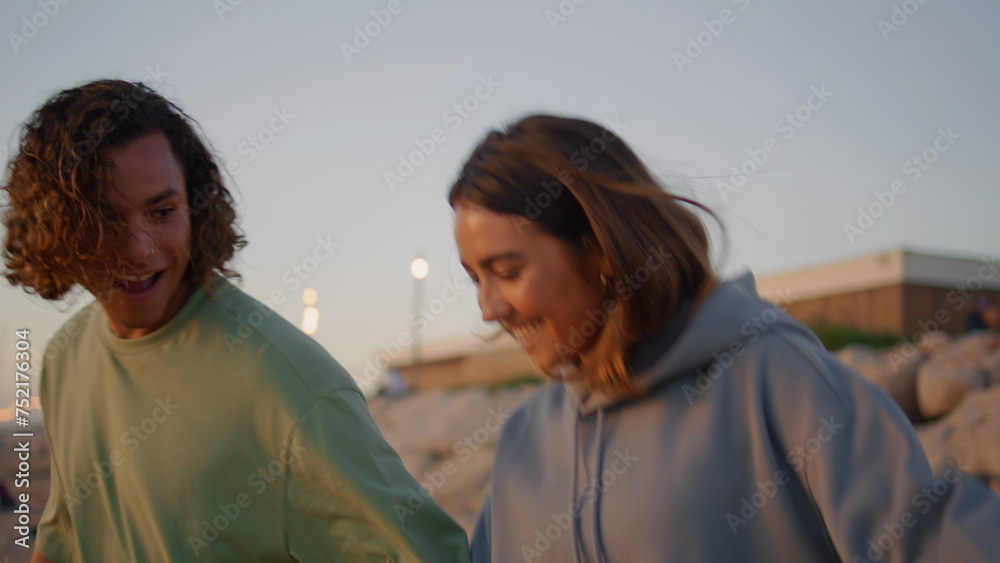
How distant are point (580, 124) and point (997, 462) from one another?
409 centimetres

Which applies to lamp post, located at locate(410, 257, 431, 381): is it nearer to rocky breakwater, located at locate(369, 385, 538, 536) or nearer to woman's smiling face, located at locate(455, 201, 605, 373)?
rocky breakwater, located at locate(369, 385, 538, 536)

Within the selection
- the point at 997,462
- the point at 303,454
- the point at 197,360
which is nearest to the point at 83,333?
the point at 197,360

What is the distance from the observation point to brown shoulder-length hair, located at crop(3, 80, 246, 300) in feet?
7.47

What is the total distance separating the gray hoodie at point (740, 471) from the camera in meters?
1.60

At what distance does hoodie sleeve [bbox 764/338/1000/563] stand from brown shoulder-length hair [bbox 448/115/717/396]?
33cm

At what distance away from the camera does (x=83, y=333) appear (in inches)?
108

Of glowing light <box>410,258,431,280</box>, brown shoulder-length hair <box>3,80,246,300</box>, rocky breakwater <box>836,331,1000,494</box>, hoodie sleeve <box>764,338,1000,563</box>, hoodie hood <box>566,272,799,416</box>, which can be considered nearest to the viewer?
hoodie sleeve <box>764,338,1000,563</box>

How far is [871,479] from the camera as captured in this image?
5.37 ft

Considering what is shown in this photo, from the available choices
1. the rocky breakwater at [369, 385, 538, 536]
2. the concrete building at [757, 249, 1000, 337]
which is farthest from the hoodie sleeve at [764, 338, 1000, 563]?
the concrete building at [757, 249, 1000, 337]

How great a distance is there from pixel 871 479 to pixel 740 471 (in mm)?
267

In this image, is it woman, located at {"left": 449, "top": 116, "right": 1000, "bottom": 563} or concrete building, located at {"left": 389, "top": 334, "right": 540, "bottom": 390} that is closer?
woman, located at {"left": 449, "top": 116, "right": 1000, "bottom": 563}

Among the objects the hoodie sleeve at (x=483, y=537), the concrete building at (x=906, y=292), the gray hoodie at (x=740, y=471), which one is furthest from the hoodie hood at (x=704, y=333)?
the concrete building at (x=906, y=292)

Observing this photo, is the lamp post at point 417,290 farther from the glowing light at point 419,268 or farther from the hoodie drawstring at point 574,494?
the hoodie drawstring at point 574,494

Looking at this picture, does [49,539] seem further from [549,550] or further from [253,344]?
[549,550]
